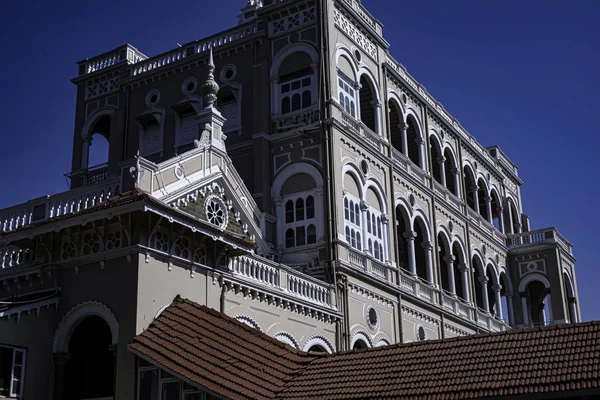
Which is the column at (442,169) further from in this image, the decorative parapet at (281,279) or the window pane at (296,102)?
the decorative parapet at (281,279)

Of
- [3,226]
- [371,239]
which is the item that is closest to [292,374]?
[3,226]

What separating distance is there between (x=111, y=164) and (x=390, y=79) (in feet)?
42.8

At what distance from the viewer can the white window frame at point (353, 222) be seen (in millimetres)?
30359

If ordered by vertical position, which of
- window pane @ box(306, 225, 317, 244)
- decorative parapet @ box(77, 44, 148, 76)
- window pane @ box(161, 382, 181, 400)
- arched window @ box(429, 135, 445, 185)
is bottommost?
window pane @ box(161, 382, 181, 400)

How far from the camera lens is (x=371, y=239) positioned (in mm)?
32156

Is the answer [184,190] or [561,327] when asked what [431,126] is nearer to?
[184,190]

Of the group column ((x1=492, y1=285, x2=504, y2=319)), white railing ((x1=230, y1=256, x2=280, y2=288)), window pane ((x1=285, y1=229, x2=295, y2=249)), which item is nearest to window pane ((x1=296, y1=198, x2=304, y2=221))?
window pane ((x1=285, y1=229, x2=295, y2=249))

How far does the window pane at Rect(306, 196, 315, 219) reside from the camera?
30.1 m

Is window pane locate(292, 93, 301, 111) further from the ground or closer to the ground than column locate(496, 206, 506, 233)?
closer to the ground

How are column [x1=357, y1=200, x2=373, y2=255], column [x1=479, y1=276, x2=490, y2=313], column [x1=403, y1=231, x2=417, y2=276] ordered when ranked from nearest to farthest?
column [x1=357, y1=200, x2=373, y2=255], column [x1=403, y1=231, x2=417, y2=276], column [x1=479, y1=276, x2=490, y2=313]

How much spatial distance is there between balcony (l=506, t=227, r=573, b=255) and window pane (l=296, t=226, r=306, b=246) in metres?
21.9

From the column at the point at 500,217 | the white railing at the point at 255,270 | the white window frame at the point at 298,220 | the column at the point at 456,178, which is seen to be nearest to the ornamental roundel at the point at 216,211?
the white railing at the point at 255,270

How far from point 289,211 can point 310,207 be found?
870 mm

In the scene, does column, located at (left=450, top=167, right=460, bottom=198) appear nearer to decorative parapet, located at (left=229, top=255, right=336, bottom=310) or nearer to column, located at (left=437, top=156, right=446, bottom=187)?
column, located at (left=437, top=156, right=446, bottom=187)
